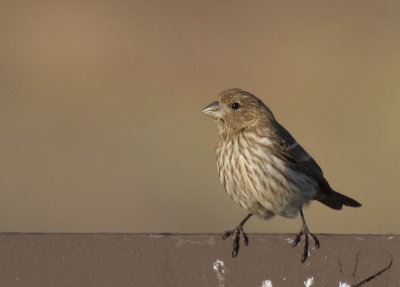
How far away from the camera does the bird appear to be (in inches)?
326

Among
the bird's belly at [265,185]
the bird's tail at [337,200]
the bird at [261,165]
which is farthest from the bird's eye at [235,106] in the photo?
the bird's tail at [337,200]

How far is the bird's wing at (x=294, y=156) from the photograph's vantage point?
848 cm

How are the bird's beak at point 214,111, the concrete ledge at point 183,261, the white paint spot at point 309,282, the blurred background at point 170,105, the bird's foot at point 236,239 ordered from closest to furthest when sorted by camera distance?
1. the concrete ledge at point 183,261
2. the white paint spot at point 309,282
3. the bird's foot at point 236,239
4. the bird's beak at point 214,111
5. the blurred background at point 170,105

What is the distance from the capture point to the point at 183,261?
6062 millimetres

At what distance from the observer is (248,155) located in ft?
27.4

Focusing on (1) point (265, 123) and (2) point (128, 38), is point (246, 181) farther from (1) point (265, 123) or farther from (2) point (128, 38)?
(2) point (128, 38)

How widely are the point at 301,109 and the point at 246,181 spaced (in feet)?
29.9

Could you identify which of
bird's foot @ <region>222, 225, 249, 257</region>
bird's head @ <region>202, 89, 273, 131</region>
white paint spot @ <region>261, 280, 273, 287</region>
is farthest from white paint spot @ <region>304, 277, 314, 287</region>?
bird's head @ <region>202, 89, 273, 131</region>

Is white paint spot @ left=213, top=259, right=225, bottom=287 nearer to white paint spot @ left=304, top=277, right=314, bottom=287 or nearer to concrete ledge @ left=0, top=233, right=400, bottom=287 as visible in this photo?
concrete ledge @ left=0, top=233, right=400, bottom=287

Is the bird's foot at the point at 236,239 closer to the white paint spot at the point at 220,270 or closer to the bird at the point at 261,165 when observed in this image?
the white paint spot at the point at 220,270

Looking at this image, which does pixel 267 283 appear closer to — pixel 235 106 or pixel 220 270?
pixel 220 270

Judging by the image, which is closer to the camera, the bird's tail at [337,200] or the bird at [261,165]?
the bird at [261,165]

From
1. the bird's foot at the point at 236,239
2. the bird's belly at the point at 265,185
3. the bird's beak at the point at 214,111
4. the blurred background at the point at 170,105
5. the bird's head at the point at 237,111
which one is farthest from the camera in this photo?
the blurred background at the point at 170,105

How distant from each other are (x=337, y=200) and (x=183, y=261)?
2940 millimetres
